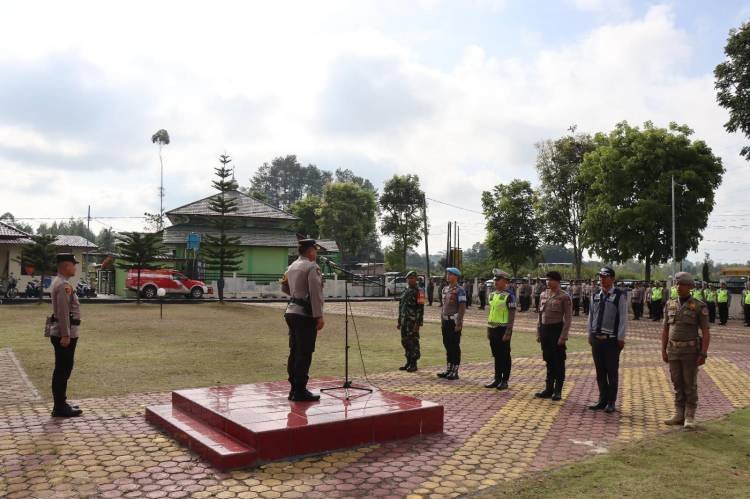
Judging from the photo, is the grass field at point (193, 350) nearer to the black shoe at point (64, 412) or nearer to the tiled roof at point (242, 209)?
the black shoe at point (64, 412)

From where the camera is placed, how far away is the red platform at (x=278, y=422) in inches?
205

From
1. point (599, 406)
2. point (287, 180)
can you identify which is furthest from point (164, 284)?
point (287, 180)

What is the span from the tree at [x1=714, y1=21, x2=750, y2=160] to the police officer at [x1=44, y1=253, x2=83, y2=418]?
1085 inches

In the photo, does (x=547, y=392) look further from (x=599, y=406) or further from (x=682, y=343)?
(x=682, y=343)

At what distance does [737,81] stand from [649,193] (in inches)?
287

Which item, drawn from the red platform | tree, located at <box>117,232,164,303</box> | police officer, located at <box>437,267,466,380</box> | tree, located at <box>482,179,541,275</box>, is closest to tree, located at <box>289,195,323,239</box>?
tree, located at <box>482,179,541,275</box>

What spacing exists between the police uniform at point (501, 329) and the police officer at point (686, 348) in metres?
2.33

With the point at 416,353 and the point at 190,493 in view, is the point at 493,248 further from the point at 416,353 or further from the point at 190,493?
the point at 190,493

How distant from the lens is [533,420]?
684cm

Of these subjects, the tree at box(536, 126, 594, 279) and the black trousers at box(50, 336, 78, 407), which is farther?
the tree at box(536, 126, 594, 279)

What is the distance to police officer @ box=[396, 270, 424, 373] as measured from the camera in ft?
34.2

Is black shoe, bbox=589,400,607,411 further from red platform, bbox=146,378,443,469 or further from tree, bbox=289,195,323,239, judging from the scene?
tree, bbox=289,195,323,239

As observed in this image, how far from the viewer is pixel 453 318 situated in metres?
9.59

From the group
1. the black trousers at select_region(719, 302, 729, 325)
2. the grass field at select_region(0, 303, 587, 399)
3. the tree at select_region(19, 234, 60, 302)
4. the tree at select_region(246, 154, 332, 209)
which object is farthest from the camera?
the tree at select_region(246, 154, 332, 209)
